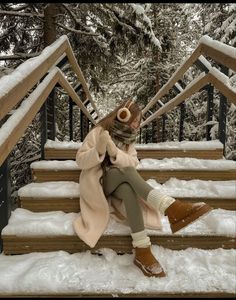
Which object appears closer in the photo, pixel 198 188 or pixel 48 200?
pixel 48 200

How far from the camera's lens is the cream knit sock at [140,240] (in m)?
2.26

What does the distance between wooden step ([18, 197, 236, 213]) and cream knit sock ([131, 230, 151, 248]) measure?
573 millimetres

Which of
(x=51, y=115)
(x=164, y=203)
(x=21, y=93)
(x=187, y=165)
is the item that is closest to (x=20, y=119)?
(x=21, y=93)

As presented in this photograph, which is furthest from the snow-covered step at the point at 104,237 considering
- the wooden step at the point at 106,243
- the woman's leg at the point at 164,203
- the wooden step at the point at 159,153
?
the wooden step at the point at 159,153

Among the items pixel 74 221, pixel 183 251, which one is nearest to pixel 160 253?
pixel 183 251

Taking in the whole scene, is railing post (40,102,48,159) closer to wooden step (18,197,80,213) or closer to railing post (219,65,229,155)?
wooden step (18,197,80,213)

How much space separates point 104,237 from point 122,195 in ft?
0.96

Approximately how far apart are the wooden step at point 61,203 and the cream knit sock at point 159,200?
454 mm

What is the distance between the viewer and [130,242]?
7.85 feet

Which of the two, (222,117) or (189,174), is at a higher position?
(222,117)

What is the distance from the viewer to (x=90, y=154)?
254 cm

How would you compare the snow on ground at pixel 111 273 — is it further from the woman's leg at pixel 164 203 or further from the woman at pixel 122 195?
the woman's leg at pixel 164 203

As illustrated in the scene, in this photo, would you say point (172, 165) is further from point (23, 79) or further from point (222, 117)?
point (23, 79)

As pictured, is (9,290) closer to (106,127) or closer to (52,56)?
(106,127)
